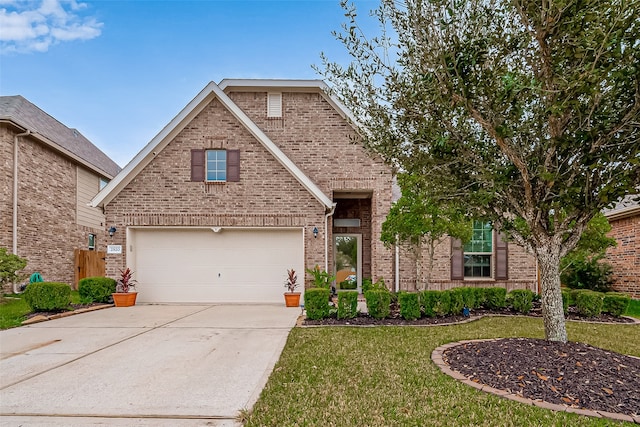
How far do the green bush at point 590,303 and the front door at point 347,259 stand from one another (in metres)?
6.80

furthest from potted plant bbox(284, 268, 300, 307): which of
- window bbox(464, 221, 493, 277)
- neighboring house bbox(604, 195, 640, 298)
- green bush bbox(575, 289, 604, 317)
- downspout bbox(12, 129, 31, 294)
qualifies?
neighboring house bbox(604, 195, 640, 298)

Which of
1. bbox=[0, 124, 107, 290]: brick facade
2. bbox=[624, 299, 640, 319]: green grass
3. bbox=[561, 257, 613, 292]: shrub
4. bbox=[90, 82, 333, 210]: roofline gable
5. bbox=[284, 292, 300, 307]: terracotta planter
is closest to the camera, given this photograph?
bbox=[624, 299, 640, 319]: green grass

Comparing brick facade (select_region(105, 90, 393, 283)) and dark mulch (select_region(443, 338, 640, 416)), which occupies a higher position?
brick facade (select_region(105, 90, 393, 283))

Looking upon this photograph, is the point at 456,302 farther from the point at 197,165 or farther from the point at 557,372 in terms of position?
the point at 197,165

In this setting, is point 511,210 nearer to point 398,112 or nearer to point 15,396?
point 398,112

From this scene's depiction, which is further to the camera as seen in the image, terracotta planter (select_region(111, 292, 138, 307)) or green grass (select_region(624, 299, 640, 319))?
terracotta planter (select_region(111, 292, 138, 307))

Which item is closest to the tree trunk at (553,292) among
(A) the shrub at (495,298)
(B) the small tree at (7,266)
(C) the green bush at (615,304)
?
(A) the shrub at (495,298)

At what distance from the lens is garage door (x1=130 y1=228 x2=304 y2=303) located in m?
11.4

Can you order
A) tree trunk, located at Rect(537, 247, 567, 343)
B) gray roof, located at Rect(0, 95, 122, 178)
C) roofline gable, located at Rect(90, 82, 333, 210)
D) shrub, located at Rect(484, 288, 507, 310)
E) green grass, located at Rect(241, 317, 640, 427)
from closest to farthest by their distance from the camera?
green grass, located at Rect(241, 317, 640, 427) < tree trunk, located at Rect(537, 247, 567, 343) < shrub, located at Rect(484, 288, 507, 310) < roofline gable, located at Rect(90, 82, 333, 210) < gray roof, located at Rect(0, 95, 122, 178)

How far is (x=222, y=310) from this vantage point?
1006 cm

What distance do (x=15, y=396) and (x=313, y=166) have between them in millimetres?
9699

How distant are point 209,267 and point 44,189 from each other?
864 centimetres

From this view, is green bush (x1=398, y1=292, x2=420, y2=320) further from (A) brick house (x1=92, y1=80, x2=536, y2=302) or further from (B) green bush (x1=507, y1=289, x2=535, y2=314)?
(A) brick house (x1=92, y1=80, x2=536, y2=302)

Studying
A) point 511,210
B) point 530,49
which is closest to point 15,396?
point 511,210
